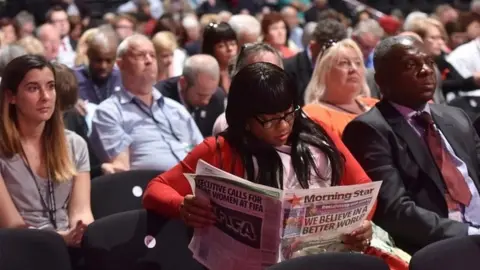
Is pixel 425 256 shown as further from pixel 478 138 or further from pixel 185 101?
pixel 185 101

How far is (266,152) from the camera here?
2.56 metres

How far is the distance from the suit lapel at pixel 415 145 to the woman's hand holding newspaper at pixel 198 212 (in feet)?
3.17

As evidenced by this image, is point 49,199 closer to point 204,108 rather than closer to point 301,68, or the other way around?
point 204,108

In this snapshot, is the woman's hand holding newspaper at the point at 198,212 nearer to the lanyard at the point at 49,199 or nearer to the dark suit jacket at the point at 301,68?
the lanyard at the point at 49,199

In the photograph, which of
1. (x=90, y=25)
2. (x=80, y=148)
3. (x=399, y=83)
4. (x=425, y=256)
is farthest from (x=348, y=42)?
(x=90, y=25)

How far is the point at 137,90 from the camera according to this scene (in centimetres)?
436

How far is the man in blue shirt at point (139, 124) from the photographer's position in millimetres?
4246

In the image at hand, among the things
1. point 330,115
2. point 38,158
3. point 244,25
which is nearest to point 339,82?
point 330,115

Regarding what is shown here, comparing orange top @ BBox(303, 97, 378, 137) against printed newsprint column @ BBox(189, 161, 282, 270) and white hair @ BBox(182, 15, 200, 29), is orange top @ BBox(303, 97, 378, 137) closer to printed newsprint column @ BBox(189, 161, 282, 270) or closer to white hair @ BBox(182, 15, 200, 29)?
printed newsprint column @ BBox(189, 161, 282, 270)

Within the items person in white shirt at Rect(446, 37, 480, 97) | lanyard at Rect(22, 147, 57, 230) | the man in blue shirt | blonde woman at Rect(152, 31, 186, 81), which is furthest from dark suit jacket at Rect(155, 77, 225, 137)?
person in white shirt at Rect(446, 37, 480, 97)

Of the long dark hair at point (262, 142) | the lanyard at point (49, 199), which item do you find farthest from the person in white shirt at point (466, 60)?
the long dark hair at point (262, 142)

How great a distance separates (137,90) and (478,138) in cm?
183

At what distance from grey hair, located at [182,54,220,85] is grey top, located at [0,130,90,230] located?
4.56 feet

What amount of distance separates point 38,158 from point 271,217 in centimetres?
133
